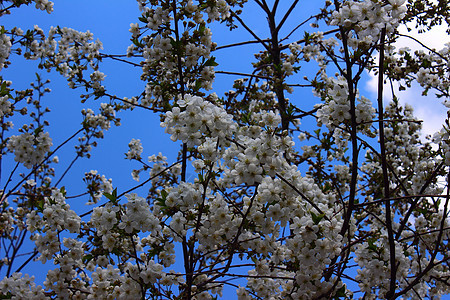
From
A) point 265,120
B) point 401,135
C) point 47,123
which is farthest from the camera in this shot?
point 47,123

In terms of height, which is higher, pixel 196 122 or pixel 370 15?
pixel 370 15

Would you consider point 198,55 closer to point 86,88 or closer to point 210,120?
point 210,120

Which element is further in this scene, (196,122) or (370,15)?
(370,15)

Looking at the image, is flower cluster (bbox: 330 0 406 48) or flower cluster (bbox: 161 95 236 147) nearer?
flower cluster (bbox: 161 95 236 147)

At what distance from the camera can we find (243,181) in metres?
2.85

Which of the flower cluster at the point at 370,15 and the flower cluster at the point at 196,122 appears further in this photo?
the flower cluster at the point at 370,15

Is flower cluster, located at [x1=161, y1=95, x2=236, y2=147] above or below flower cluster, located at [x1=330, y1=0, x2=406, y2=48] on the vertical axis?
below

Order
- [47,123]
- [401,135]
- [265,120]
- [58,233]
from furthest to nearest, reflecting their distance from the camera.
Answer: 1. [47,123]
2. [401,135]
3. [58,233]
4. [265,120]

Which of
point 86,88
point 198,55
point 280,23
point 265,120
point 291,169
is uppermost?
point 280,23

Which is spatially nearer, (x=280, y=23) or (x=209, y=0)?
(x=209, y=0)

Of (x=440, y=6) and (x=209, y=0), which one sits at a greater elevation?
(x=440, y=6)

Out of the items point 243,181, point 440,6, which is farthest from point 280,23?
point 243,181

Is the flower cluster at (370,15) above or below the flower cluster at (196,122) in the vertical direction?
above

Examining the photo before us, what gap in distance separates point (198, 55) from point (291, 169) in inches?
62.8
